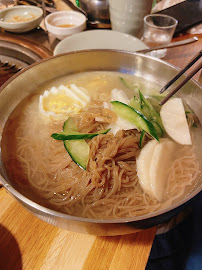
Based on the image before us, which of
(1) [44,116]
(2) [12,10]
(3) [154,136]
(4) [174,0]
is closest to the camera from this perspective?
(3) [154,136]

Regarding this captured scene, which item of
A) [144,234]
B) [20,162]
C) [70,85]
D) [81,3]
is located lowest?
[144,234]

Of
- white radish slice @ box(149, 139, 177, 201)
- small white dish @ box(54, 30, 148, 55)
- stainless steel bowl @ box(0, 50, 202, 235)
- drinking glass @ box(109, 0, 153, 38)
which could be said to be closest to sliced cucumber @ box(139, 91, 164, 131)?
white radish slice @ box(149, 139, 177, 201)

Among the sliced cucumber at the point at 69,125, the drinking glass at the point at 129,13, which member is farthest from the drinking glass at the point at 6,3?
the sliced cucumber at the point at 69,125

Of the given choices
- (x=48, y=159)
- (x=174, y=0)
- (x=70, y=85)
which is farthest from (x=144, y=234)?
(x=174, y=0)

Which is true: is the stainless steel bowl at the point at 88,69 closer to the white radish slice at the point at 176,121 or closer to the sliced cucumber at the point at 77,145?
the white radish slice at the point at 176,121

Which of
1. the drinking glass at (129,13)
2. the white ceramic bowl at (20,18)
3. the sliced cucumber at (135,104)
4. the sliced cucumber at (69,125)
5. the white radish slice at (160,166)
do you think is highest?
the drinking glass at (129,13)

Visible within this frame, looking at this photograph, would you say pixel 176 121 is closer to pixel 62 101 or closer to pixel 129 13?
pixel 62 101

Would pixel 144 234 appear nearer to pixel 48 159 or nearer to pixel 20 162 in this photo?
pixel 48 159
